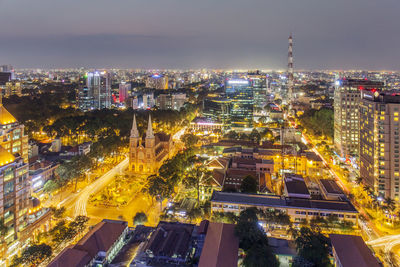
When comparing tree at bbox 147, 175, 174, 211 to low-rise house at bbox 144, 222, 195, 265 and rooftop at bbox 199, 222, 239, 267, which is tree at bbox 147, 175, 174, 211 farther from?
rooftop at bbox 199, 222, 239, 267

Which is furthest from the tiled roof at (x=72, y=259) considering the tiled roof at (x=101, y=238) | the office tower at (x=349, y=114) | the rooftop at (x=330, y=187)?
the office tower at (x=349, y=114)

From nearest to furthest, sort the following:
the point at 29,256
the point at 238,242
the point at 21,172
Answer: the point at 29,256 < the point at 238,242 < the point at 21,172

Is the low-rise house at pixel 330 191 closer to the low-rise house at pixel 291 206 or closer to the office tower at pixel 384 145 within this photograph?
the low-rise house at pixel 291 206

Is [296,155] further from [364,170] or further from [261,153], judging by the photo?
[364,170]

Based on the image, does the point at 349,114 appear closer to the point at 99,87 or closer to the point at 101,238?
the point at 101,238

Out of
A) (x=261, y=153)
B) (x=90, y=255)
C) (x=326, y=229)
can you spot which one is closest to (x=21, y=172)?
(x=90, y=255)
